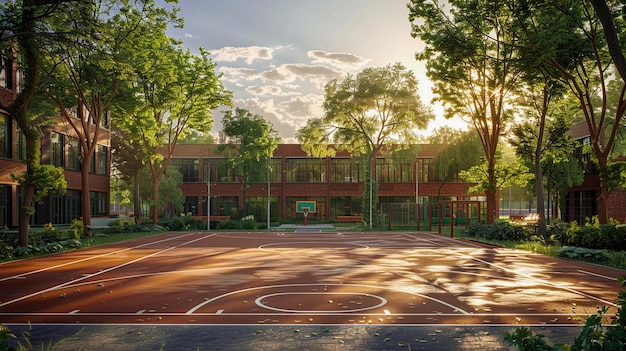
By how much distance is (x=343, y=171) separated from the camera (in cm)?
6844

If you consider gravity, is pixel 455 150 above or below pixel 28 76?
below

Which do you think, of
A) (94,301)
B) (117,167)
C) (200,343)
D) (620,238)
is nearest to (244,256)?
(94,301)

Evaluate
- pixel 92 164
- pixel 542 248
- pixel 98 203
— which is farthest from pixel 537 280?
pixel 98 203

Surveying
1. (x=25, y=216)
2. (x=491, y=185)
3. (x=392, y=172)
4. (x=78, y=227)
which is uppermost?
(x=392, y=172)

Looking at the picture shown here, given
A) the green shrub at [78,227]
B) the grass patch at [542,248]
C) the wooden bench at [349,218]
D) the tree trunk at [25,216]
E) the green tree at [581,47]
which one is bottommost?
the wooden bench at [349,218]

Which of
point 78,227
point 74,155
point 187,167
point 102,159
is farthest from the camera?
point 187,167

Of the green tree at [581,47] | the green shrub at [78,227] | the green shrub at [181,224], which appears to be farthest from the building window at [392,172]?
the green shrub at [78,227]

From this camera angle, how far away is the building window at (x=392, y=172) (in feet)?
223

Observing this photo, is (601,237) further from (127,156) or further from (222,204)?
(127,156)

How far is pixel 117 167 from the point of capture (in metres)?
69.7

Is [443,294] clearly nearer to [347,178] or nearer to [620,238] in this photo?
[620,238]

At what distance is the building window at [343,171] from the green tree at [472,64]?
1266 inches

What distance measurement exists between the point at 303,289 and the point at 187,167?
58308mm

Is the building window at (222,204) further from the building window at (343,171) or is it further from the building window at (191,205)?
the building window at (343,171)
